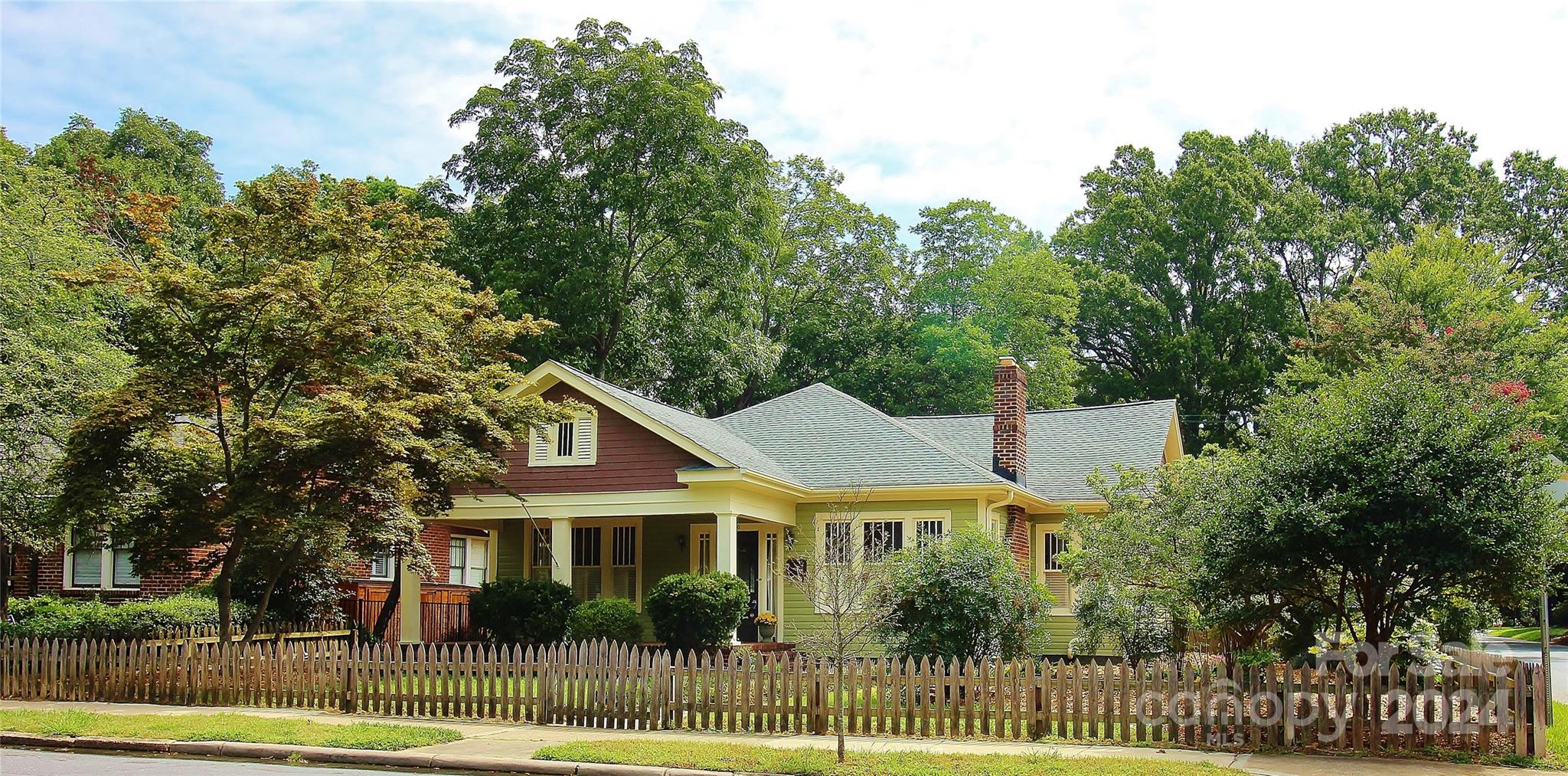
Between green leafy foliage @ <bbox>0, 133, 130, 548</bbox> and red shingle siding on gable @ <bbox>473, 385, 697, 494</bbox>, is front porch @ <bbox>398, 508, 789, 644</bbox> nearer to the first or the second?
red shingle siding on gable @ <bbox>473, 385, 697, 494</bbox>

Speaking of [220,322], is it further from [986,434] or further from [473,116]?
[473,116]

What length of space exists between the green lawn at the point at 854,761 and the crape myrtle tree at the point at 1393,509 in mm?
2890

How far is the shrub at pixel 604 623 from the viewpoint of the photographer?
2206 centimetres

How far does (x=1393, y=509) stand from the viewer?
13.1 metres

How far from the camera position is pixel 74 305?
80.2ft

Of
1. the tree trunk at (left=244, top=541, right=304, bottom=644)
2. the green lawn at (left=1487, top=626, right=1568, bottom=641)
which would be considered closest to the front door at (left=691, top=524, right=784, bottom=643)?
the tree trunk at (left=244, top=541, right=304, bottom=644)

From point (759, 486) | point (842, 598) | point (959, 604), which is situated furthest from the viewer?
point (759, 486)

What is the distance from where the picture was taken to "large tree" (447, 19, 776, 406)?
39688mm

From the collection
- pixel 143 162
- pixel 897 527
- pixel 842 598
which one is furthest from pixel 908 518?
pixel 143 162

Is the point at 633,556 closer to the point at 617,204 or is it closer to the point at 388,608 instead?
the point at 388,608

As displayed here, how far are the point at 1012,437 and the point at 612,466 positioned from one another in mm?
8923

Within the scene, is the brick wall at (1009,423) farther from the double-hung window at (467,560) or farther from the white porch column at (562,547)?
the double-hung window at (467,560)

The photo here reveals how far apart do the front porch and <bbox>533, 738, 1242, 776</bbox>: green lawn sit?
12.8m

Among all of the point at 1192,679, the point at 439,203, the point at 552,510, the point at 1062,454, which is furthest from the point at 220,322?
the point at 439,203
